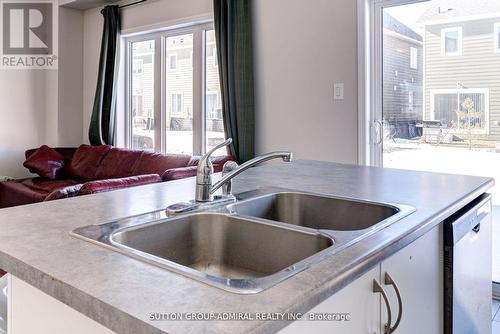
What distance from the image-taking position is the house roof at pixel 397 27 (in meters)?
3.07

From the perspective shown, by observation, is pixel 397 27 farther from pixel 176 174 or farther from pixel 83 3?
pixel 83 3

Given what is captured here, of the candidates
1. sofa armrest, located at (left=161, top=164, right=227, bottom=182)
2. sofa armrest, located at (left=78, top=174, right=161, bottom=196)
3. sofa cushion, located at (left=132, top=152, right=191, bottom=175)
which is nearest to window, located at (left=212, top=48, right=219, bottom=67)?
sofa cushion, located at (left=132, top=152, right=191, bottom=175)

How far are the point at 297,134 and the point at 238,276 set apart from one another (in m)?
2.44

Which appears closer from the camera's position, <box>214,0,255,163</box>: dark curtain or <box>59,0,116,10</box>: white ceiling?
<box>214,0,255,163</box>: dark curtain

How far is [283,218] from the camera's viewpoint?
5.12 ft

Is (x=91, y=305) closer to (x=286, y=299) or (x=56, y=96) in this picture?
(x=286, y=299)

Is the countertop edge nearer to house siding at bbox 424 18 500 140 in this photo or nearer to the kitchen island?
the kitchen island

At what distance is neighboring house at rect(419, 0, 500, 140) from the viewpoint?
2756 millimetres

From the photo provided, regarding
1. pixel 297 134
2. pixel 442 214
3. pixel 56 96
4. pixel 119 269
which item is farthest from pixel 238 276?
pixel 56 96

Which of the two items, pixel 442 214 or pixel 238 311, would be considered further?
pixel 442 214

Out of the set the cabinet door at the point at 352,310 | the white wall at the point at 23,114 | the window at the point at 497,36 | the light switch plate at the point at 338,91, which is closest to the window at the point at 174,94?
the white wall at the point at 23,114

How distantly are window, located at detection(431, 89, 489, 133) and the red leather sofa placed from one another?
5.70ft

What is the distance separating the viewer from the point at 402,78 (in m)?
3.13

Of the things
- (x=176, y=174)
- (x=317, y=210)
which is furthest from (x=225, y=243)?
(x=176, y=174)
